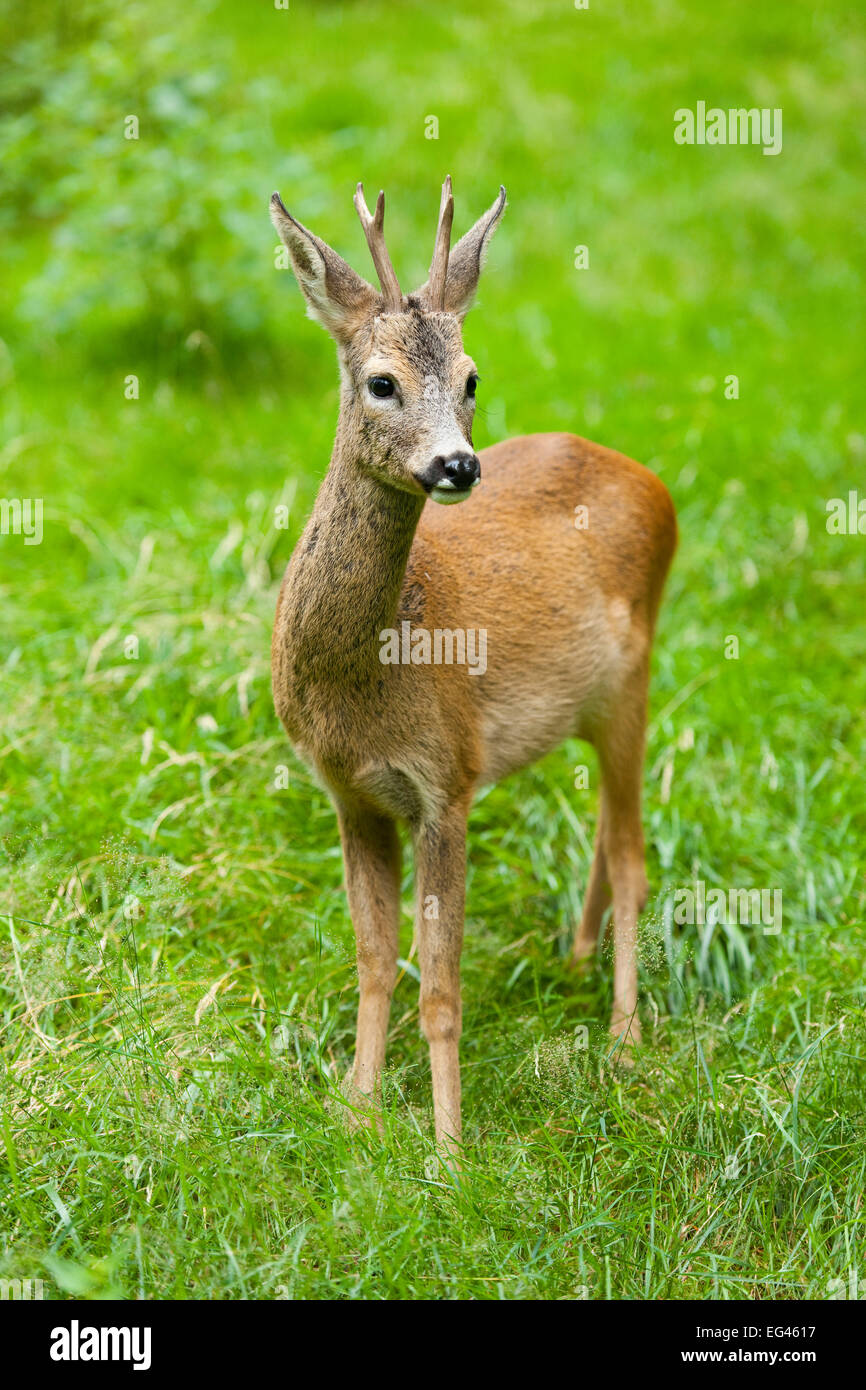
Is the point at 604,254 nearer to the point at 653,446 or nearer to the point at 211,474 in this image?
the point at 653,446

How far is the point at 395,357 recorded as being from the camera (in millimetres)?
3619

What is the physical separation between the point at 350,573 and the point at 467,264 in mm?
880

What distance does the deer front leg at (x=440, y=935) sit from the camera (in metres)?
4.07

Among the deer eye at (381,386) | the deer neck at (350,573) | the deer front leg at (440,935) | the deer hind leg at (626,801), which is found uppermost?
the deer eye at (381,386)

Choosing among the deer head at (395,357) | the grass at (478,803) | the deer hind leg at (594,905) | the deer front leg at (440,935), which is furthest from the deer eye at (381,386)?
the deer hind leg at (594,905)

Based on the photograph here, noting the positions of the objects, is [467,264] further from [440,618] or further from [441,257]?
[440,618]

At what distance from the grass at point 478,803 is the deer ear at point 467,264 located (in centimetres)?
170

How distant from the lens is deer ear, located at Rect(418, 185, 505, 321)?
389 cm

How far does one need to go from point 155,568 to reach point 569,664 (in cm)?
226

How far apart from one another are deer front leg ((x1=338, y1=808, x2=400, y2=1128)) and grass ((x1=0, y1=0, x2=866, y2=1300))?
0.52 feet

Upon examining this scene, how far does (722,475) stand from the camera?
7223 mm

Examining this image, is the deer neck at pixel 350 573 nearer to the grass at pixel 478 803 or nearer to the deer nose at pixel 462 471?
the deer nose at pixel 462 471
